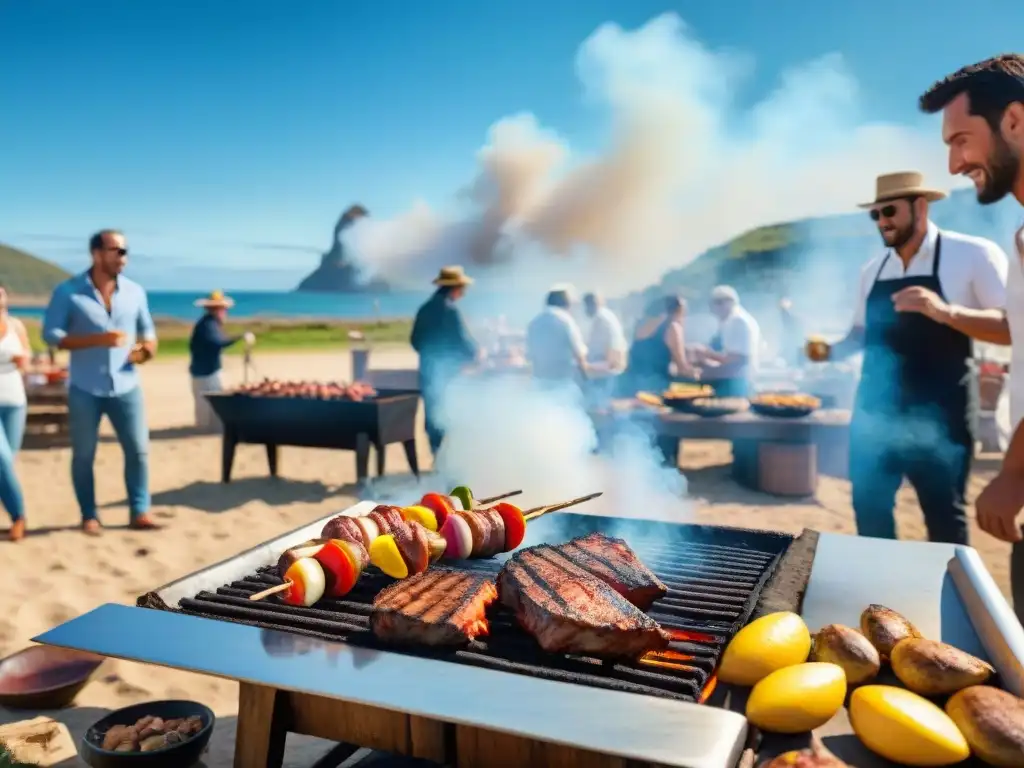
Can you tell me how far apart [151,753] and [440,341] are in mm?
5968

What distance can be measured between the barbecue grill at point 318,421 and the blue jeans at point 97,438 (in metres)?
1.59

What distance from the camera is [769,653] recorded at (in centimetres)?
187

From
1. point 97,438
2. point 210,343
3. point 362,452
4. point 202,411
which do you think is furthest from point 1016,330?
point 202,411

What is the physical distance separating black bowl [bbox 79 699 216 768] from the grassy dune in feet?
110

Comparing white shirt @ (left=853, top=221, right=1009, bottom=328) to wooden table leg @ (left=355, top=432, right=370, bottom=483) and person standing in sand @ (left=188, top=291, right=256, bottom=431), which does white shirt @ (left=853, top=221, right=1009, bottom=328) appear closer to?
wooden table leg @ (left=355, top=432, right=370, bottom=483)

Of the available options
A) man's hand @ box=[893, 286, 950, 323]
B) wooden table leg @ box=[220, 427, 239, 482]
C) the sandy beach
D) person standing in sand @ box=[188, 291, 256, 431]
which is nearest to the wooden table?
the sandy beach

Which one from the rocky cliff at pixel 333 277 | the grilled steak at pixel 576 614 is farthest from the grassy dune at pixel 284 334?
the grilled steak at pixel 576 614

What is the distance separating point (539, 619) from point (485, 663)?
18 centimetres

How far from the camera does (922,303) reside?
12.3ft

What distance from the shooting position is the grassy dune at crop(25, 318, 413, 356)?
133 ft

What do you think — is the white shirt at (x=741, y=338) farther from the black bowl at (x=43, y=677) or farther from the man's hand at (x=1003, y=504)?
the black bowl at (x=43, y=677)

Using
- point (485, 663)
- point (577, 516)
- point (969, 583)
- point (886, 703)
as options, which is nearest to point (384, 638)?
point (485, 663)

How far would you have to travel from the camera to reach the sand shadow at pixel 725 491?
309 inches

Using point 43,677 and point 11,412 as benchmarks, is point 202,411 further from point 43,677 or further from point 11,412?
point 43,677
